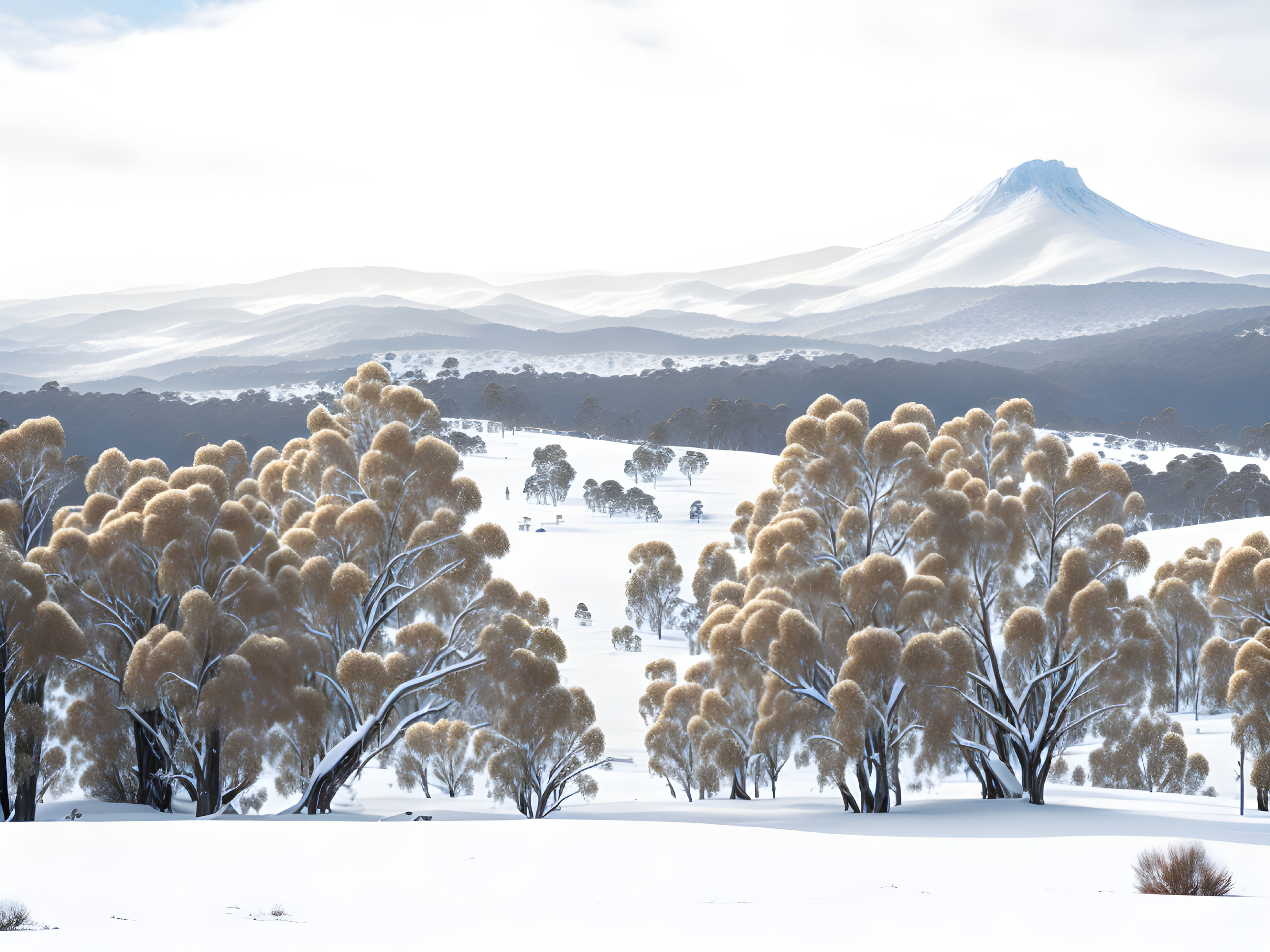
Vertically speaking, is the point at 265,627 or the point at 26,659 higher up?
the point at 265,627

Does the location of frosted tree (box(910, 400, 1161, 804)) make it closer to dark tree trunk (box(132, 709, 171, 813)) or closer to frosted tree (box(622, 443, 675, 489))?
dark tree trunk (box(132, 709, 171, 813))

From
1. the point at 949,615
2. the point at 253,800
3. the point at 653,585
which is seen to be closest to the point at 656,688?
the point at 253,800

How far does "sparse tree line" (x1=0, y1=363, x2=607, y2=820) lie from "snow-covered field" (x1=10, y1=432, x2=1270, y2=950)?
2.84 meters

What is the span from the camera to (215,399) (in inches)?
7859

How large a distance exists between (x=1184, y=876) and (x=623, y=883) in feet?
22.4

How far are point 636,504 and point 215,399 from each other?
412 feet

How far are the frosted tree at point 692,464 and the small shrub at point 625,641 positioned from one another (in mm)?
58217

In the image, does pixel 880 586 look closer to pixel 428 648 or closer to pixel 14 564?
pixel 428 648

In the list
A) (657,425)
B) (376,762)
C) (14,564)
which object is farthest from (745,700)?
(657,425)

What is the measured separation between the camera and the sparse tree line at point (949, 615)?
72.2 feet

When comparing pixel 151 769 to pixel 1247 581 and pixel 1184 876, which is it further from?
pixel 1247 581

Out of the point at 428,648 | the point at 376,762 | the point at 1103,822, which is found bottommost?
the point at 376,762

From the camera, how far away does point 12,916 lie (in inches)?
327

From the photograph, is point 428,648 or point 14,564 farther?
point 428,648
